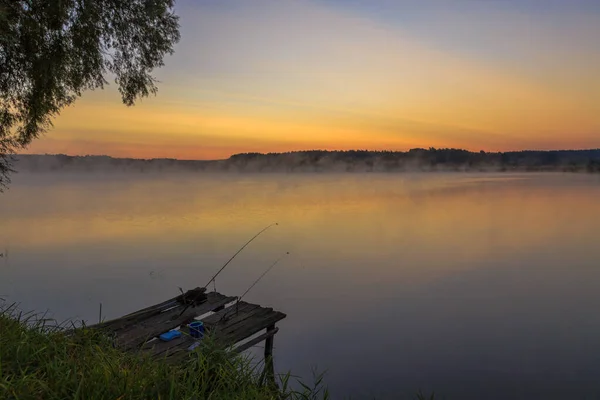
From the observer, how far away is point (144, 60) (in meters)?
13.2

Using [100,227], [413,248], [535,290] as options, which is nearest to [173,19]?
[535,290]

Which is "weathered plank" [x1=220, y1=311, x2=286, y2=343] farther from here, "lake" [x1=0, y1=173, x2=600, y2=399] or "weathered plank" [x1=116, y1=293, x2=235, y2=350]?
"lake" [x1=0, y1=173, x2=600, y2=399]

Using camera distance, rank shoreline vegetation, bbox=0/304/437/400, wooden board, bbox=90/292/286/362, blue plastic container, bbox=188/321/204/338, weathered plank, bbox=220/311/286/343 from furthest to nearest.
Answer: weathered plank, bbox=220/311/286/343, blue plastic container, bbox=188/321/204/338, wooden board, bbox=90/292/286/362, shoreline vegetation, bbox=0/304/437/400

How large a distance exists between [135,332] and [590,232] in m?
35.0

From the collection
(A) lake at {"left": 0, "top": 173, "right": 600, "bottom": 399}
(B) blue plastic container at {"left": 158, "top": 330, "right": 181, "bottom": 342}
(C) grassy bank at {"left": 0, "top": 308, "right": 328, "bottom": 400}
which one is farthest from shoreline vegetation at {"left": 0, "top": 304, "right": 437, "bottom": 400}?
(A) lake at {"left": 0, "top": 173, "right": 600, "bottom": 399}

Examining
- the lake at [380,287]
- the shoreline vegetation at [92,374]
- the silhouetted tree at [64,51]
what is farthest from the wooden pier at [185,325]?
the silhouetted tree at [64,51]

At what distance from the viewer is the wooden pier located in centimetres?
737

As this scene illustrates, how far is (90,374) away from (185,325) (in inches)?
168

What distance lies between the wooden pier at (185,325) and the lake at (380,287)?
2.26 meters

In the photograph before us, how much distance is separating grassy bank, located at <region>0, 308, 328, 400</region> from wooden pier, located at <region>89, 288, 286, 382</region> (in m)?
0.95

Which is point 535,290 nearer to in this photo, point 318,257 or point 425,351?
point 425,351

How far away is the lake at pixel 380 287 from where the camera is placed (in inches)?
382

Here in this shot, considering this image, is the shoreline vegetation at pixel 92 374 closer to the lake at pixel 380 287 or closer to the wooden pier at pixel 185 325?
the wooden pier at pixel 185 325

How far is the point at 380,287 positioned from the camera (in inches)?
680
